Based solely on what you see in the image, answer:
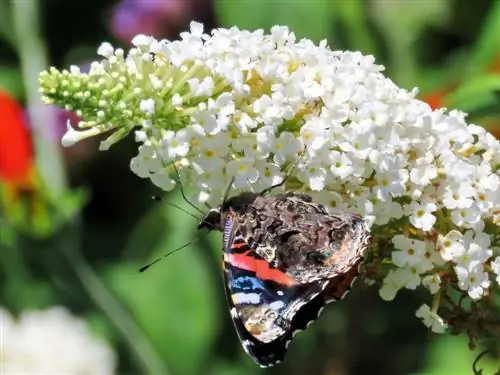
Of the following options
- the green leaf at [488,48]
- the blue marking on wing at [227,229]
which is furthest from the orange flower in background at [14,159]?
the blue marking on wing at [227,229]

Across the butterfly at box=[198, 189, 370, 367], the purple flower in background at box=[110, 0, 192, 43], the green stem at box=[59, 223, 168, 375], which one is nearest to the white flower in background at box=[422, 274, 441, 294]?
the butterfly at box=[198, 189, 370, 367]

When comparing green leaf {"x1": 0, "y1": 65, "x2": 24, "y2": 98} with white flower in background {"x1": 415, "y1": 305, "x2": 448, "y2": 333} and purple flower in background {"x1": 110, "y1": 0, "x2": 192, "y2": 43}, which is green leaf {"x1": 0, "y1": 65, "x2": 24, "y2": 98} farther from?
white flower in background {"x1": 415, "y1": 305, "x2": 448, "y2": 333}

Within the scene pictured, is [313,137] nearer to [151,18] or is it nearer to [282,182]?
[282,182]

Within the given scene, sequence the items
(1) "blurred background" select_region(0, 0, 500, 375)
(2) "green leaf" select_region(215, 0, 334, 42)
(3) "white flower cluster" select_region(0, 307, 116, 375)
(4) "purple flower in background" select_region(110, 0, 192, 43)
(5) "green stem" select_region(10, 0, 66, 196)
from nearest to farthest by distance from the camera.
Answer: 1. (3) "white flower cluster" select_region(0, 307, 116, 375)
2. (1) "blurred background" select_region(0, 0, 500, 375)
3. (2) "green leaf" select_region(215, 0, 334, 42)
4. (5) "green stem" select_region(10, 0, 66, 196)
5. (4) "purple flower in background" select_region(110, 0, 192, 43)

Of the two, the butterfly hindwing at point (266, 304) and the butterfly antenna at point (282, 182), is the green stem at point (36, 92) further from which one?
the butterfly hindwing at point (266, 304)

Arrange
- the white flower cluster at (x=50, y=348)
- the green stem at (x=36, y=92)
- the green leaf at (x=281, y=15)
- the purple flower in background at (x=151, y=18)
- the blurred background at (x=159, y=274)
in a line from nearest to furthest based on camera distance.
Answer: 1. the white flower cluster at (x=50, y=348)
2. the blurred background at (x=159, y=274)
3. the green leaf at (x=281, y=15)
4. the green stem at (x=36, y=92)
5. the purple flower in background at (x=151, y=18)

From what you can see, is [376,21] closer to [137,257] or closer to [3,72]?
[137,257]
